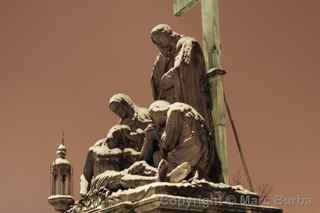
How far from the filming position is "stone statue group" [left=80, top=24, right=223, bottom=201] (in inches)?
232

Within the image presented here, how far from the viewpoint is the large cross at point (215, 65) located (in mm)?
6304

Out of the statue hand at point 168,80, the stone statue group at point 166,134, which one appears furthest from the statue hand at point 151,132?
the statue hand at point 168,80

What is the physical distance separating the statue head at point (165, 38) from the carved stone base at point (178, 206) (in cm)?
171

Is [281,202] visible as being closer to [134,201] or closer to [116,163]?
[116,163]

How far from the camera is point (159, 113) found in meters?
6.15

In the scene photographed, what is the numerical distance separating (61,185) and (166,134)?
165cm

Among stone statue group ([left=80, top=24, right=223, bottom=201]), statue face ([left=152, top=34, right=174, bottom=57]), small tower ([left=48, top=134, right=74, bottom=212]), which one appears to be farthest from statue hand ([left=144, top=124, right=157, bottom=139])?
small tower ([left=48, top=134, right=74, bottom=212])

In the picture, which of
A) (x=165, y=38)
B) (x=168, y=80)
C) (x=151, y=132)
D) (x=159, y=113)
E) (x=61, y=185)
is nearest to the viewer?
(x=159, y=113)

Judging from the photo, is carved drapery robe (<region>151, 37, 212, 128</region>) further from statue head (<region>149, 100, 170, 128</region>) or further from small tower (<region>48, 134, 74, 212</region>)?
small tower (<region>48, 134, 74, 212</region>)

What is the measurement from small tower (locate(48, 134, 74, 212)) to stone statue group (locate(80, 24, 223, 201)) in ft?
1.02

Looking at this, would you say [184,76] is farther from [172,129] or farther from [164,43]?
[172,129]

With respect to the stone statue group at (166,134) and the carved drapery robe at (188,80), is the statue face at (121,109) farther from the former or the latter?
the carved drapery robe at (188,80)

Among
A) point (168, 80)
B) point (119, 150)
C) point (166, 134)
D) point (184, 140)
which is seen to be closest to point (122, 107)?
point (119, 150)

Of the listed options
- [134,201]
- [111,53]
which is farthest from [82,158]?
[134,201]
